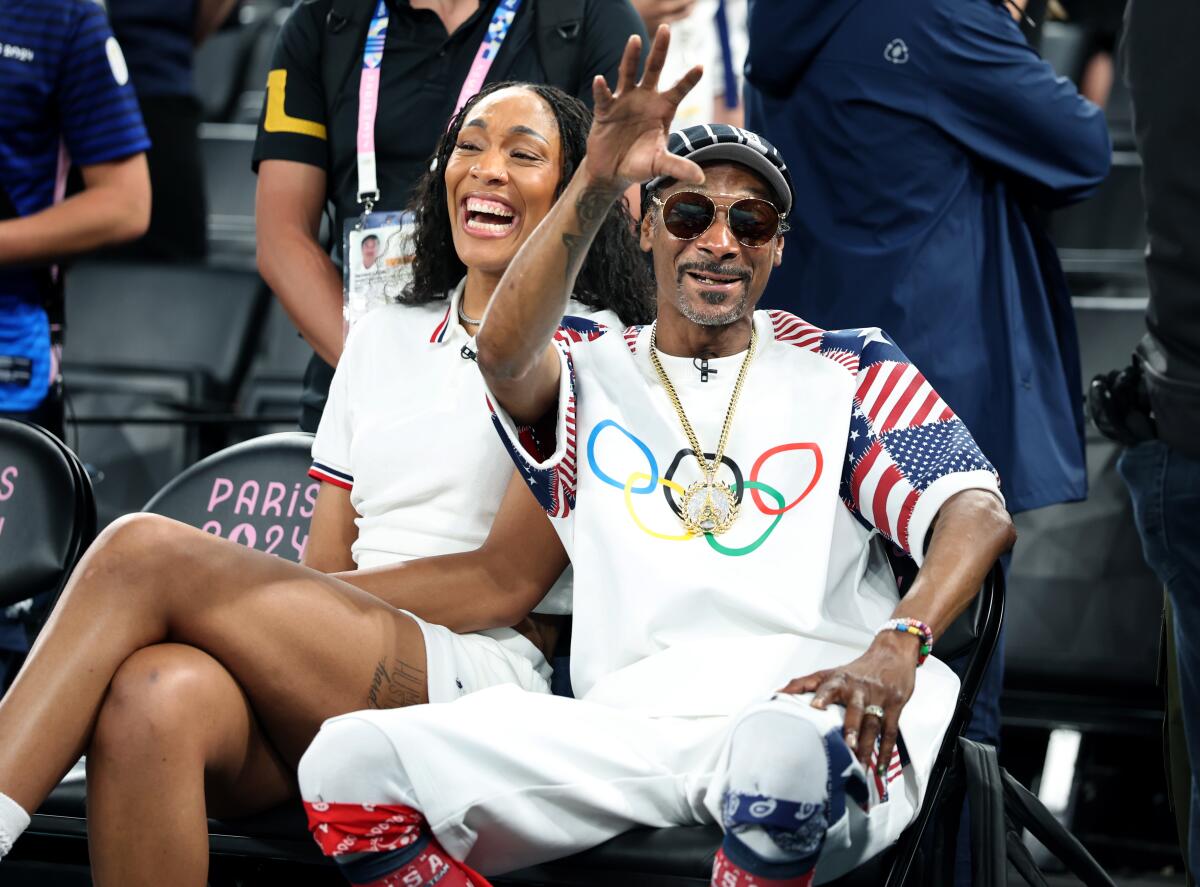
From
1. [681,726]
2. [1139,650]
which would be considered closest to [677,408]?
[681,726]

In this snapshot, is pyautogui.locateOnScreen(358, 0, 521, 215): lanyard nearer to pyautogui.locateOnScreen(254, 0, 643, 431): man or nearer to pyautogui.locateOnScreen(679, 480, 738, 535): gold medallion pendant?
pyautogui.locateOnScreen(254, 0, 643, 431): man

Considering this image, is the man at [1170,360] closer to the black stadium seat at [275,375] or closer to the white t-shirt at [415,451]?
the white t-shirt at [415,451]

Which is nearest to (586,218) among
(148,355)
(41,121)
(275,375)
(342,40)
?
(342,40)

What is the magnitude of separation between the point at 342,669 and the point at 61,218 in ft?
4.88

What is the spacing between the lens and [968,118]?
9.46 feet

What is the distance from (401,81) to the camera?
3.10 m

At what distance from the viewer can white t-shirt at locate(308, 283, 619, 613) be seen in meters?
2.53

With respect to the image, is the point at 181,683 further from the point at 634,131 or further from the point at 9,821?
the point at 634,131

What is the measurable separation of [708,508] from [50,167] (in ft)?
5.88

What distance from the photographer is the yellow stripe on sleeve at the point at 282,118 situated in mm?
3160

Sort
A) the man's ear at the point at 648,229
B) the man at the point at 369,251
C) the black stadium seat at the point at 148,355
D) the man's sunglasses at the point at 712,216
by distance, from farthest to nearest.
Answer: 1. the black stadium seat at the point at 148,355
2. the man at the point at 369,251
3. the man's ear at the point at 648,229
4. the man's sunglasses at the point at 712,216

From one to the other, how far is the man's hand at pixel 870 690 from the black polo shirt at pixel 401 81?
1.46 m

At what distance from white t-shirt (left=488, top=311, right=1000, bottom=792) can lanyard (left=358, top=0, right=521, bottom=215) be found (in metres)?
0.87

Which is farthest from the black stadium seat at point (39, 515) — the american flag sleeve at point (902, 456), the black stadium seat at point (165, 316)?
the black stadium seat at point (165, 316)
